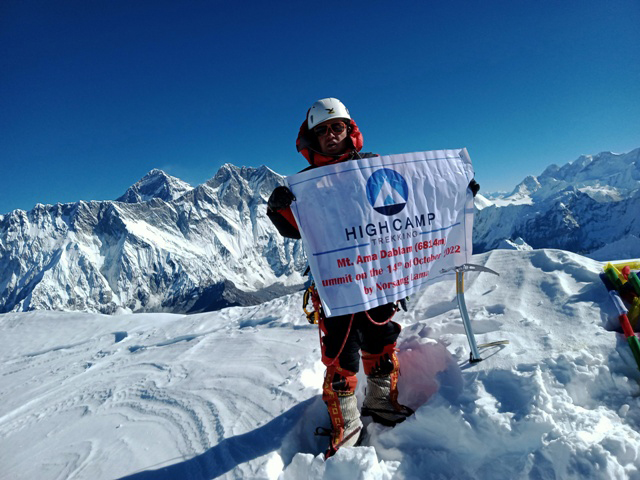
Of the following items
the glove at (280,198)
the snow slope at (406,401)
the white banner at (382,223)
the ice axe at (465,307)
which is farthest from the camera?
the ice axe at (465,307)

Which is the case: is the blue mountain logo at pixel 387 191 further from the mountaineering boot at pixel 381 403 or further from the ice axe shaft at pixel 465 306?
the mountaineering boot at pixel 381 403

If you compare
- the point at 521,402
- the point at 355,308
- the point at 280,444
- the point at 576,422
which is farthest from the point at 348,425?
the point at 576,422

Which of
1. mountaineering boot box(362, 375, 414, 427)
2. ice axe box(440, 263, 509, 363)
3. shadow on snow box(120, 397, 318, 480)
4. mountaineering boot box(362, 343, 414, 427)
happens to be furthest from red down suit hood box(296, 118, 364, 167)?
shadow on snow box(120, 397, 318, 480)

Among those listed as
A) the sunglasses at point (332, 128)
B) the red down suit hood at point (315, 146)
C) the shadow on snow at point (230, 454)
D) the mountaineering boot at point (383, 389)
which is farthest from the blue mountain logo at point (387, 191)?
the shadow on snow at point (230, 454)

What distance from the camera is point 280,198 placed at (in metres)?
2.97

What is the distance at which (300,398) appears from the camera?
3744 mm

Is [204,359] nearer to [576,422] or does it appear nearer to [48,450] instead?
[48,450]

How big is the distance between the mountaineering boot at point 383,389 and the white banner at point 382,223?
715mm

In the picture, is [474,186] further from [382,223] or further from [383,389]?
Answer: [383,389]

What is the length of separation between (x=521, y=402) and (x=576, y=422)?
0.35 m

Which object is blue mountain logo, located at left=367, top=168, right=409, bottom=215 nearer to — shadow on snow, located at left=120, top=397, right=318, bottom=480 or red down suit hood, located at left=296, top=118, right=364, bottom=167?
red down suit hood, located at left=296, top=118, right=364, bottom=167

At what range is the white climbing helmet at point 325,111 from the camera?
3.49 metres

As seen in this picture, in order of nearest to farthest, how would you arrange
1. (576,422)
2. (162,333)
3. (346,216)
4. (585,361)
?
(576,422), (585,361), (346,216), (162,333)

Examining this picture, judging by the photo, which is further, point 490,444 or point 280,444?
point 280,444
